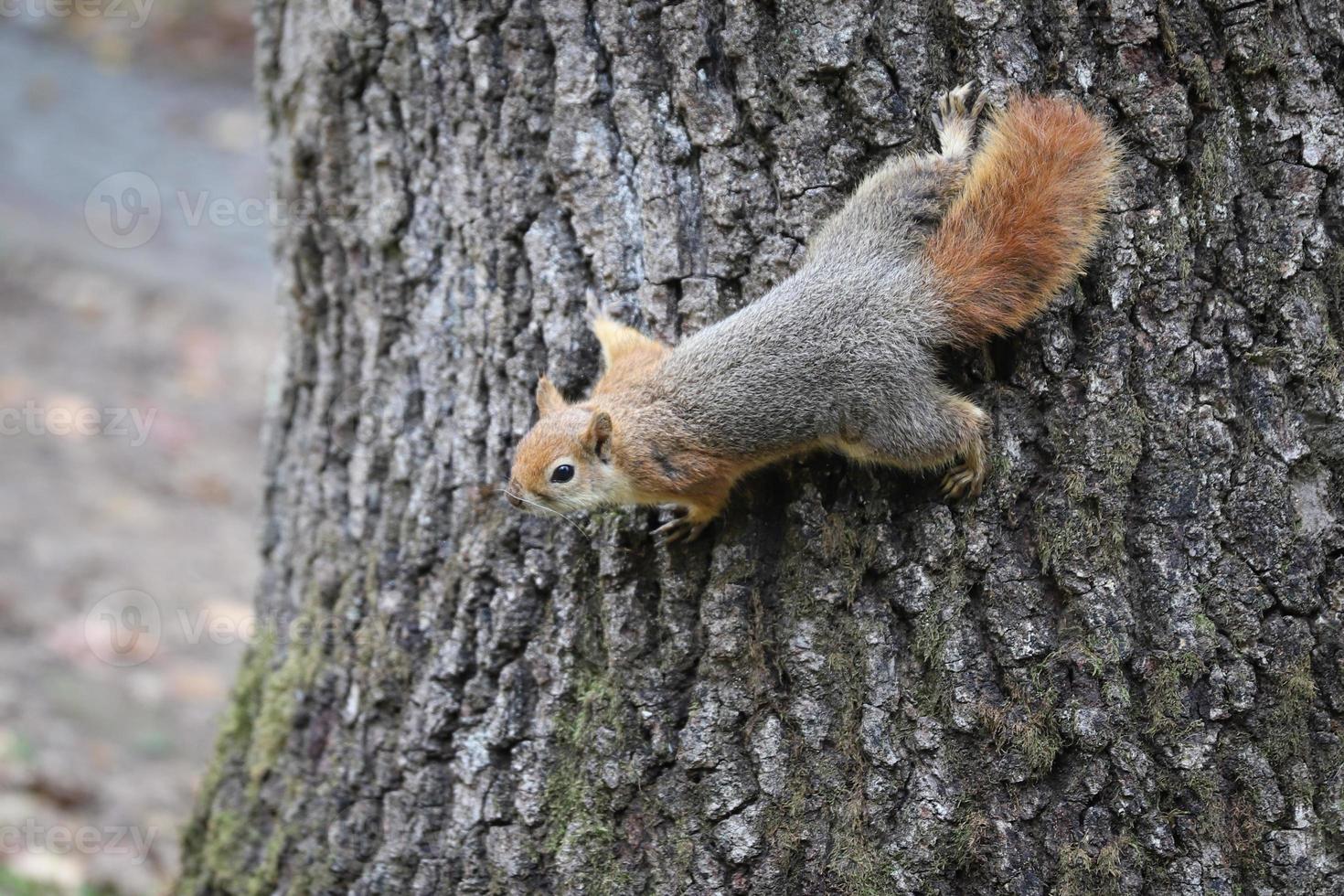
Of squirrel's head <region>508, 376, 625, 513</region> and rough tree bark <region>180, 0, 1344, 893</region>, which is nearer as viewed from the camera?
rough tree bark <region>180, 0, 1344, 893</region>

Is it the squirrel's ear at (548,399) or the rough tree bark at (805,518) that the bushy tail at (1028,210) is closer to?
the rough tree bark at (805,518)

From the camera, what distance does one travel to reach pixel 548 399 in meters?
2.73

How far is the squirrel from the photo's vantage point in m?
2.33

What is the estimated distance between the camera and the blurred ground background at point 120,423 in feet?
14.8

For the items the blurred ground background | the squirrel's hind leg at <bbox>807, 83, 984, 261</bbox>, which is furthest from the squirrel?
the blurred ground background

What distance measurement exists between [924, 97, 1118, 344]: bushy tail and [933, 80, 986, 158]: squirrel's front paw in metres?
0.04

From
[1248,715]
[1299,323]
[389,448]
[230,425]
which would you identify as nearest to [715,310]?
[389,448]

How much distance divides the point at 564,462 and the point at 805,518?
1.90ft

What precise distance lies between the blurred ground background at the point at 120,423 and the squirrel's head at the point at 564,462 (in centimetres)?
241

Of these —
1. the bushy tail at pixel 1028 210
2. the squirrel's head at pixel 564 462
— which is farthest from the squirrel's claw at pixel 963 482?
the squirrel's head at pixel 564 462

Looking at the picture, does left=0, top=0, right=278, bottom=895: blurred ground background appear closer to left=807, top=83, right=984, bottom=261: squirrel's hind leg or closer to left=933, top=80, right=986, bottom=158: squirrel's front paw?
left=807, top=83, right=984, bottom=261: squirrel's hind leg

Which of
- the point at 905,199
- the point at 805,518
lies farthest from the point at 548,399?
the point at 905,199

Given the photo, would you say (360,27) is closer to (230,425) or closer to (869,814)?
(869,814)

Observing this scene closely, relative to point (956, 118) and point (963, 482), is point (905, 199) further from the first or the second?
point (963, 482)
